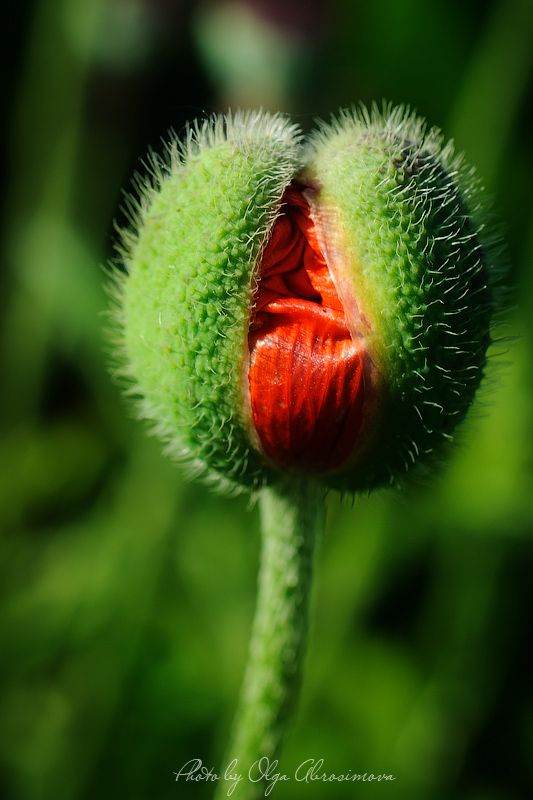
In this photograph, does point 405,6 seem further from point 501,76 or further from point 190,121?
point 190,121

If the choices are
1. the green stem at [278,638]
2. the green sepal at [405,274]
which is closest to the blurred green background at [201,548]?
the green stem at [278,638]

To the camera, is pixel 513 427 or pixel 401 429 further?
pixel 513 427

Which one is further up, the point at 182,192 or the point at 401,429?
the point at 182,192

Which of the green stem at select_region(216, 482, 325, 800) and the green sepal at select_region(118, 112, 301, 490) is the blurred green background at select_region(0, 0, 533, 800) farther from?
the green sepal at select_region(118, 112, 301, 490)

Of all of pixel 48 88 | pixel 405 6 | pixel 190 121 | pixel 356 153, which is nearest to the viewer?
pixel 356 153

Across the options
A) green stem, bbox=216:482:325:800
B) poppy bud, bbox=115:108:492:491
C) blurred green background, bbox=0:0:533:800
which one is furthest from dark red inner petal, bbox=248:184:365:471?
blurred green background, bbox=0:0:533:800

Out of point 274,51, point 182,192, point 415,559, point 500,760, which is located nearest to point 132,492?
point 415,559

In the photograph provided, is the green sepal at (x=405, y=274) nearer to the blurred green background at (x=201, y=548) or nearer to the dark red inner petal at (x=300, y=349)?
the dark red inner petal at (x=300, y=349)
